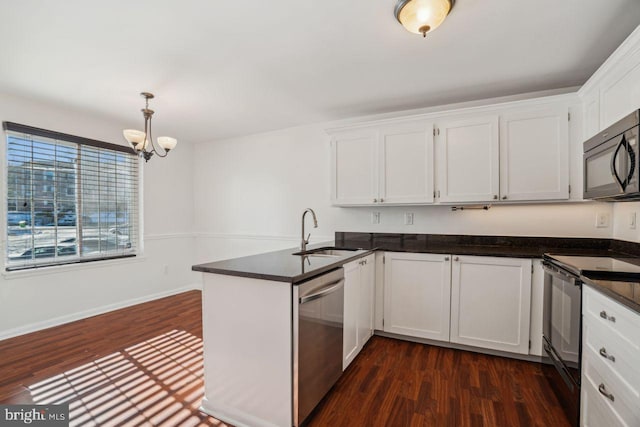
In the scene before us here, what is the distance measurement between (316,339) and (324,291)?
28 cm

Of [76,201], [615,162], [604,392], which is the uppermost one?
[615,162]

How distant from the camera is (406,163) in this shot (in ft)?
9.53

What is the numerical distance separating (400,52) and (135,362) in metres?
3.18

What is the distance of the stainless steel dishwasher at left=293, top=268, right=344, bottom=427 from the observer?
154 centimetres

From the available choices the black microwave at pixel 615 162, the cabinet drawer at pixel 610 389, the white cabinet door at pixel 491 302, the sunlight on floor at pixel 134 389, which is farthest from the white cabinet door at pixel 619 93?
the sunlight on floor at pixel 134 389

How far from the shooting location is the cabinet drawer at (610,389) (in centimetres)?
108

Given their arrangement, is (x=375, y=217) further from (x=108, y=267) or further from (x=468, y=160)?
(x=108, y=267)

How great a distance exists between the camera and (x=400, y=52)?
83.0 inches

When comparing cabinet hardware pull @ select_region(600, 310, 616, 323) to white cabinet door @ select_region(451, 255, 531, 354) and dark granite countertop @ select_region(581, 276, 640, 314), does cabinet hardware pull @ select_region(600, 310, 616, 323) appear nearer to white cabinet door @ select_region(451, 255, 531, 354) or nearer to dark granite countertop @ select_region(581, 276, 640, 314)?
dark granite countertop @ select_region(581, 276, 640, 314)

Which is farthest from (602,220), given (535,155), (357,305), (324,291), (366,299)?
(324,291)

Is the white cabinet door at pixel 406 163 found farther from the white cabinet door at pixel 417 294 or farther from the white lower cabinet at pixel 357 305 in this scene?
the white lower cabinet at pixel 357 305

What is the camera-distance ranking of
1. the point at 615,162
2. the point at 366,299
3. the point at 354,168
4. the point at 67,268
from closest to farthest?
the point at 615,162, the point at 366,299, the point at 354,168, the point at 67,268

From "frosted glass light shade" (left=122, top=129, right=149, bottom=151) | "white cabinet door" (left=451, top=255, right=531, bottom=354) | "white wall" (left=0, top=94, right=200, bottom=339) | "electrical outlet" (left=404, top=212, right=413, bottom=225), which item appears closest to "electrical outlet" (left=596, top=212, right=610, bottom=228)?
"white cabinet door" (left=451, top=255, right=531, bottom=354)

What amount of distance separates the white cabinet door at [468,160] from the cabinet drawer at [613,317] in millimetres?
1255
